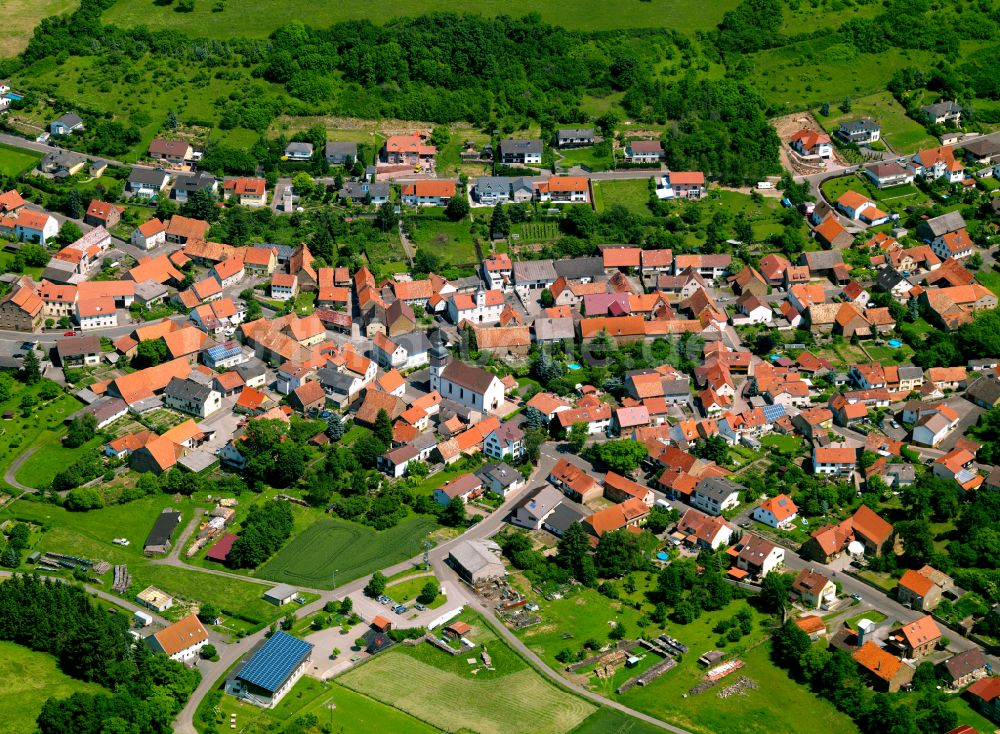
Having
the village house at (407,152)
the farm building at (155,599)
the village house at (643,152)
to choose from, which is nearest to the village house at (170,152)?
the village house at (407,152)

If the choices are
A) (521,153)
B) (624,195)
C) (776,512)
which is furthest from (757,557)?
(521,153)

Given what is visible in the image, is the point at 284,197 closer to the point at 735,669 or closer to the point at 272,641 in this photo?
the point at 272,641

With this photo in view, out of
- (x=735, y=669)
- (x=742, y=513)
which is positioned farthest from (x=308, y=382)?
(x=735, y=669)

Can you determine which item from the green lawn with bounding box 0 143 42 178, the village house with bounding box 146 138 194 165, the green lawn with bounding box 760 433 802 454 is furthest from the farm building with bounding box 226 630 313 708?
the green lawn with bounding box 0 143 42 178

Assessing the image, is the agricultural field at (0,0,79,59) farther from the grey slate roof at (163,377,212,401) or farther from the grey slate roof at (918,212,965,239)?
the grey slate roof at (918,212,965,239)

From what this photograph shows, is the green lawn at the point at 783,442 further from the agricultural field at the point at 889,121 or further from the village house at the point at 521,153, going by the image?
the agricultural field at the point at 889,121

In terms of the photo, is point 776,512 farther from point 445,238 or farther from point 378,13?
point 378,13
